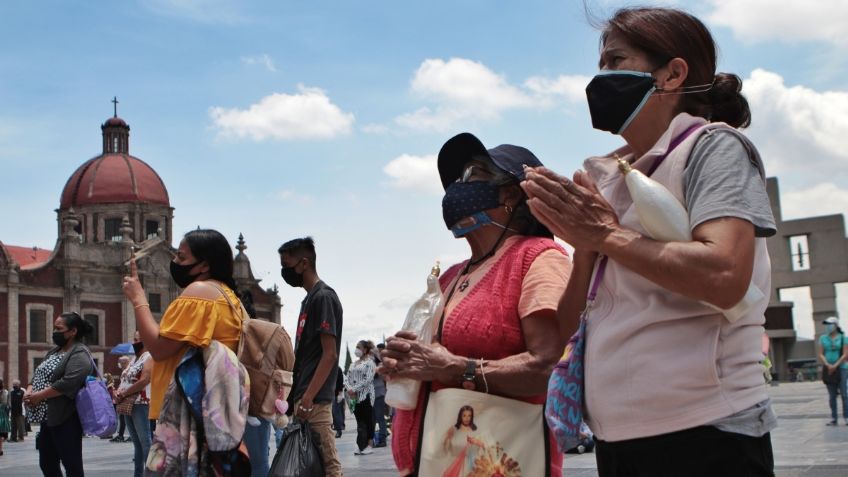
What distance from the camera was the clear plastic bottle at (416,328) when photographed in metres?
3.01

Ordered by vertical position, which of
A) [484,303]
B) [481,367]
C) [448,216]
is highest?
[448,216]

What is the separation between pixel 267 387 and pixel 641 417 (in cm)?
384

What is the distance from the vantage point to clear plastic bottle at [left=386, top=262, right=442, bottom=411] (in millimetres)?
3012

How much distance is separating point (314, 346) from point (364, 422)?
8515 mm

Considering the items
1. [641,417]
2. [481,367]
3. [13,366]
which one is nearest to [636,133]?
[641,417]

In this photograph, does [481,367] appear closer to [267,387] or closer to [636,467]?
[636,467]

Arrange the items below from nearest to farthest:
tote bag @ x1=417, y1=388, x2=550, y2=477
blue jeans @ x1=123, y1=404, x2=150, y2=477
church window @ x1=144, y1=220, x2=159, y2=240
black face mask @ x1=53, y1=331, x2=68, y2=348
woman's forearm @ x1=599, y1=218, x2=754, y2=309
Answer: woman's forearm @ x1=599, y1=218, x2=754, y2=309 < tote bag @ x1=417, y1=388, x2=550, y2=477 < black face mask @ x1=53, y1=331, x2=68, y2=348 < blue jeans @ x1=123, y1=404, x2=150, y2=477 < church window @ x1=144, y1=220, x2=159, y2=240

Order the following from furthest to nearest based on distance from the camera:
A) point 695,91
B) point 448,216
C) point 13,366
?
point 13,366
point 448,216
point 695,91

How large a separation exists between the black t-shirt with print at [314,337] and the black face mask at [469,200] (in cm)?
289

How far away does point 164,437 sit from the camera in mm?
4699

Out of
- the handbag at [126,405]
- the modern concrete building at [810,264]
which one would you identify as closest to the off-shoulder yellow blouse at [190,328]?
the handbag at [126,405]

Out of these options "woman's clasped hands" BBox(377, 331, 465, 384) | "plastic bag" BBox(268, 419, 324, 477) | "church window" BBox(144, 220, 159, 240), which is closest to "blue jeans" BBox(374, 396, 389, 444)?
"plastic bag" BBox(268, 419, 324, 477)

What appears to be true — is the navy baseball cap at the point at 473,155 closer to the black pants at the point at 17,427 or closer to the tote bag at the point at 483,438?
the tote bag at the point at 483,438

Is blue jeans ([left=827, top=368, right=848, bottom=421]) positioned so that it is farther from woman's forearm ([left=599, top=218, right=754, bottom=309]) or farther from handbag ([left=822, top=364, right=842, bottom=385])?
woman's forearm ([left=599, top=218, right=754, bottom=309])
